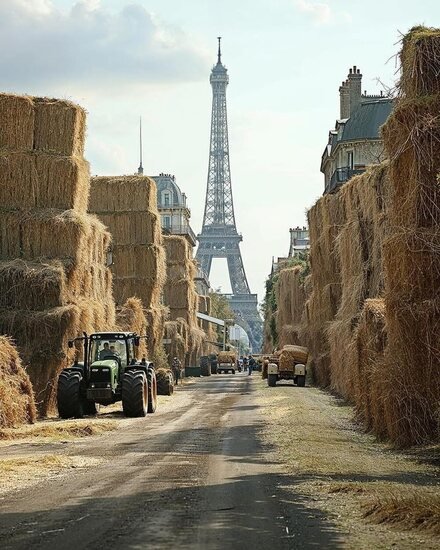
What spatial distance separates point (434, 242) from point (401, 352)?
7.35 feet

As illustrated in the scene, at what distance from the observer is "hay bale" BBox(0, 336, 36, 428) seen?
28.3 metres

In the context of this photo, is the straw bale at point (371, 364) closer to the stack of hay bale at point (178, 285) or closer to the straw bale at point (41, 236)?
the straw bale at point (41, 236)

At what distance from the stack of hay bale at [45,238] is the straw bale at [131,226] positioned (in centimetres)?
1756

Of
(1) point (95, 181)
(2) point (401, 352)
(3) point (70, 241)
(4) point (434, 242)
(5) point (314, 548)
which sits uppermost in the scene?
(1) point (95, 181)

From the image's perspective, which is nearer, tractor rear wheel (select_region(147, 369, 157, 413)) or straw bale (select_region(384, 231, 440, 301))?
straw bale (select_region(384, 231, 440, 301))

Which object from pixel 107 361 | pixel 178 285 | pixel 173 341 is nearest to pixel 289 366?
pixel 173 341

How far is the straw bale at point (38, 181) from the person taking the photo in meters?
38.2

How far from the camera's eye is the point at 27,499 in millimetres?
14750

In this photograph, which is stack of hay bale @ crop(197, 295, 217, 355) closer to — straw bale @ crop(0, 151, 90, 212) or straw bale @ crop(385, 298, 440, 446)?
straw bale @ crop(0, 151, 90, 212)

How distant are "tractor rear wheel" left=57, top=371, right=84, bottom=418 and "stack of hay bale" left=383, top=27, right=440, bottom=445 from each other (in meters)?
A: 11.7

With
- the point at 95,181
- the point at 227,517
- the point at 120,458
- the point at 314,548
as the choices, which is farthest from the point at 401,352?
the point at 95,181

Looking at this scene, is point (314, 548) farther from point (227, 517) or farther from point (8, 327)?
point (8, 327)

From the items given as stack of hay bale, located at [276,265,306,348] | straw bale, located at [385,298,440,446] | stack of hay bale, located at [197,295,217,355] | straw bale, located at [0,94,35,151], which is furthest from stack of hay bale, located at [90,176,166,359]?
stack of hay bale, located at [197,295,217,355]

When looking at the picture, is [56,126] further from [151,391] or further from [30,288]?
[151,391]
